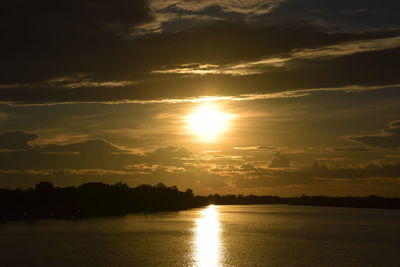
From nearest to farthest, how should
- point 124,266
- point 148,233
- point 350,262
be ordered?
point 124,266, point 350,262, point 148,233

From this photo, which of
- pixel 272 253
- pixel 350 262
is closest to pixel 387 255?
pixel 350 262

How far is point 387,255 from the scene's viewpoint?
10850 centimetres

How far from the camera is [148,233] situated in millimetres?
152875

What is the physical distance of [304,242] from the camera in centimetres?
13488

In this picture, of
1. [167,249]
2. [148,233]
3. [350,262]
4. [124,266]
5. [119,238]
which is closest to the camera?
[124,266]

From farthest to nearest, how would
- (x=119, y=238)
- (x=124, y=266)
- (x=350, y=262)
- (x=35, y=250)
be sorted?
(x=119, y=238)
(x=35, y=250)
(x=350, y=262)
(x=124, y=266)

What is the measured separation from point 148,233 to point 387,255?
236 feet

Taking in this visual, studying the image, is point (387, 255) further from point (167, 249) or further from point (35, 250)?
point (35, 250)

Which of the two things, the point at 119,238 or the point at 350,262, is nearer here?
the point at 350,262

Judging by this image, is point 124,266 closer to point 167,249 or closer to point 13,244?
point 167,249

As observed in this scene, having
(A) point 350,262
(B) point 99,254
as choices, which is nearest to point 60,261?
(B) point 99,254

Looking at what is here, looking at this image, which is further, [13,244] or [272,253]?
[13,244]

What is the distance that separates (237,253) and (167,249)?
53.0 feet

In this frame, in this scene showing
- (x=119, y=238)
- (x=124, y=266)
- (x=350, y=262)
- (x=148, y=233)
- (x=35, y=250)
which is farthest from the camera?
(x=148, y=233)
